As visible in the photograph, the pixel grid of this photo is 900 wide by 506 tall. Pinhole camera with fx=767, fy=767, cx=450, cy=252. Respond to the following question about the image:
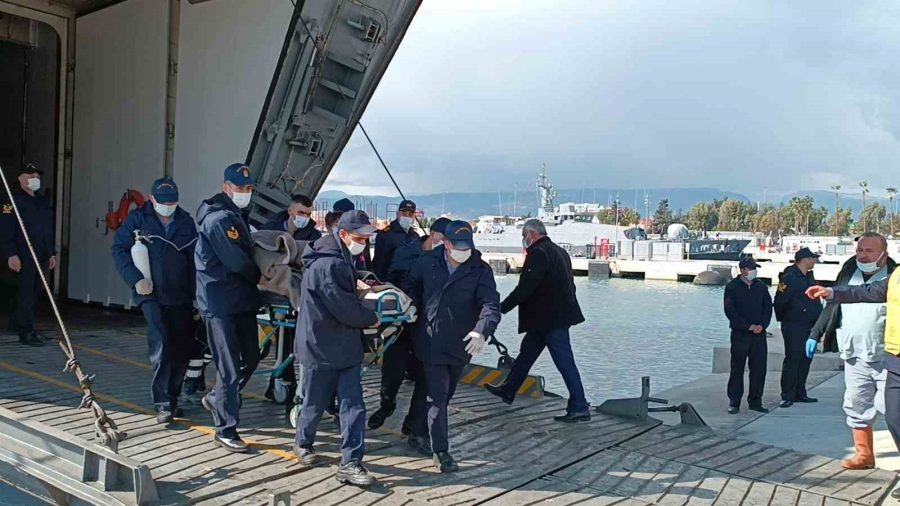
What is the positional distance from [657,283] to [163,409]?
36.4 m

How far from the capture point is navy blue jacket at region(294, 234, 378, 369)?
3789 mm

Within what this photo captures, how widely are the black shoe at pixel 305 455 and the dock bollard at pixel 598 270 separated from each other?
1510 inches

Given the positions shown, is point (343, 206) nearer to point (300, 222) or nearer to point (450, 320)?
point (300, 222)

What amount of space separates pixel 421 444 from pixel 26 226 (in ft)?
15.0

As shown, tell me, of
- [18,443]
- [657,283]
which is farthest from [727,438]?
[657,283]


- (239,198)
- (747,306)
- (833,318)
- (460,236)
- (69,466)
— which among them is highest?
(239,198)

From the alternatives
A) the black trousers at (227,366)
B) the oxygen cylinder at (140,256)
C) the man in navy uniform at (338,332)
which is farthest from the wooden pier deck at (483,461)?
the oxygen cylinder at (140,256)

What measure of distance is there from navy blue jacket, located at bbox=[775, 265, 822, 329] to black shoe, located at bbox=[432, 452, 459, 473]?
4651 millimetres

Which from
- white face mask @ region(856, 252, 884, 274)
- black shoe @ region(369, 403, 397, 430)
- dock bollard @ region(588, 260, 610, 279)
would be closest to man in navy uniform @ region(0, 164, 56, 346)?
black shoe @ region(369, 403, 397, 430)

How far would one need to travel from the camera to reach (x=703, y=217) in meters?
102

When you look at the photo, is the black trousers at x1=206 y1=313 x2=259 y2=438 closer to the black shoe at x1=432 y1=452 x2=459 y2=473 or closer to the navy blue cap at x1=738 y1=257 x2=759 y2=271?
the black shoe at x1=432 y1=452 x2=459 y2=473

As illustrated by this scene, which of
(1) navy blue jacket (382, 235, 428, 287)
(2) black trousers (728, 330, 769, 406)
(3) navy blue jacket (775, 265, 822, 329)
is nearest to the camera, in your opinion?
(1) navy blue jacket (382, 235, 428, 287)

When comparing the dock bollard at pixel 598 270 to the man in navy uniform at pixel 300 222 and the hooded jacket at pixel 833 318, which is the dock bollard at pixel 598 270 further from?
the man in navy uniform at pixel 300 222

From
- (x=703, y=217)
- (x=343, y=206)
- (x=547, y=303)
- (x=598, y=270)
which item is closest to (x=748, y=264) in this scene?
(x=547, y=303)
